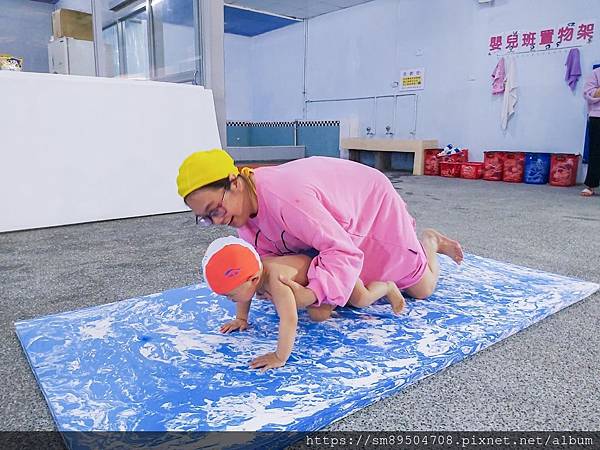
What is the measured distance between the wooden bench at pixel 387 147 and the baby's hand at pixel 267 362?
5.31 metres

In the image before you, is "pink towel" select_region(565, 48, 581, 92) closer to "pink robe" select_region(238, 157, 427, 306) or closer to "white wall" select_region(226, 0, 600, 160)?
"white wall" select_region(226, 0, 600, 160)

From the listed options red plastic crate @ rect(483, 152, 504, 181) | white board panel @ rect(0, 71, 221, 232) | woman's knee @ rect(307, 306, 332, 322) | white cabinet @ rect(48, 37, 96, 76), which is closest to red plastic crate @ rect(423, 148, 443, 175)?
red plastic crate @ rect(483, 152, 504, 181)

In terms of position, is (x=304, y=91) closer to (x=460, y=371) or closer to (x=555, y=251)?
(x=555, y=251)

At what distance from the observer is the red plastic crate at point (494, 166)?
5.39 meters

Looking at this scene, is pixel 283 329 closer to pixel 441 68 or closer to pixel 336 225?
pixel 336 225

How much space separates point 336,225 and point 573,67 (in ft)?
16.2

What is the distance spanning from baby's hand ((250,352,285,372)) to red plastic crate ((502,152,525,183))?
4.96 m

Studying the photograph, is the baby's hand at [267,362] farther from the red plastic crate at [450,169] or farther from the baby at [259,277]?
the red plastic crate at [450,169]

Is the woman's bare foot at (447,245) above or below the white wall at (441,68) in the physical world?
below

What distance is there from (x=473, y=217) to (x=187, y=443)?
2.65 meters

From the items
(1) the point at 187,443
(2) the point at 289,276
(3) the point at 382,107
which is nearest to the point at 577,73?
(3) the point at 382,107

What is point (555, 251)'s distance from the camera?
86.1 inches

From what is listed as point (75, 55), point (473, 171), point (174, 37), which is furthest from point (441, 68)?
point (75, 55)

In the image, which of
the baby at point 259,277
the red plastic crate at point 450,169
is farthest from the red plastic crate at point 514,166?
the baby at point 259,277
